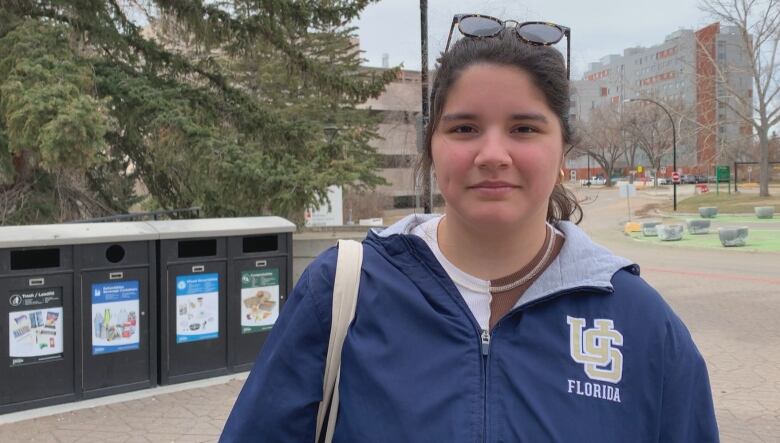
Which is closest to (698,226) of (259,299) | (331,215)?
(331,215)

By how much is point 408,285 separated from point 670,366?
21.6 inches

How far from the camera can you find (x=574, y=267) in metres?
1.44

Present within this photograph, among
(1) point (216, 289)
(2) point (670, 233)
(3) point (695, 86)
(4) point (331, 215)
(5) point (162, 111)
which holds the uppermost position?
(3) point (695, 86)

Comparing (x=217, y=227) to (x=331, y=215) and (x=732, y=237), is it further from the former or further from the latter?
(x=732, y=237)

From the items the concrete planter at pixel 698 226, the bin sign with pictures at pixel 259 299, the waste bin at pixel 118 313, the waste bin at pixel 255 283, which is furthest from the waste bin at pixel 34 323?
the concrete planter at pixel 698 226

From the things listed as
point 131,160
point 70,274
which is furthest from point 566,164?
point 131,160

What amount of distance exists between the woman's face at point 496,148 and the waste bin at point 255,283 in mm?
4836

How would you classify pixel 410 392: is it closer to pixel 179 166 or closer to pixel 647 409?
pixel 647 409

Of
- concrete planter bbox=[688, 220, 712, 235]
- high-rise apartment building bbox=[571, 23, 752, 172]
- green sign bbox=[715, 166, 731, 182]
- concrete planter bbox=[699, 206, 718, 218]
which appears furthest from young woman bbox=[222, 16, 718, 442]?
green sign bbox=[715, 166, 731, 182]

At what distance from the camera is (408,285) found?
140cm

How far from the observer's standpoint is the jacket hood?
1388 millimetres

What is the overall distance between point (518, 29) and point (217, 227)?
4.81m

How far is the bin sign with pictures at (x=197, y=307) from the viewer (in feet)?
19.1

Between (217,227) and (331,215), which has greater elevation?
(217,227)
